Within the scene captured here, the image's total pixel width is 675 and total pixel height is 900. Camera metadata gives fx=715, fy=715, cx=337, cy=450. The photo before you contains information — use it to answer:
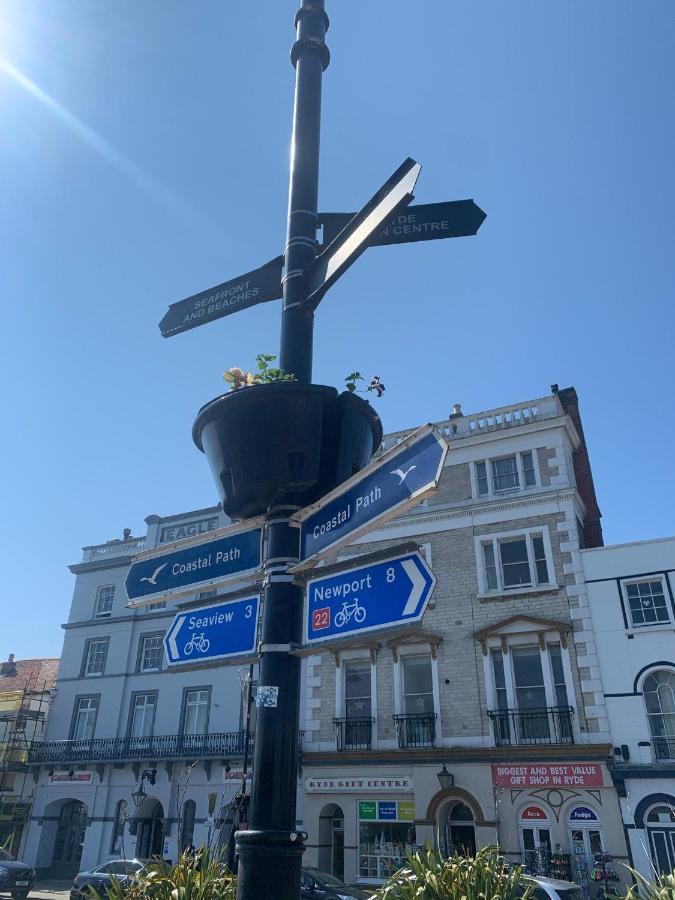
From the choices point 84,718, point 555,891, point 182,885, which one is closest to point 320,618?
point 182,885

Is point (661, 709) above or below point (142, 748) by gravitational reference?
above

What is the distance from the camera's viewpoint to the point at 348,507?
357cm

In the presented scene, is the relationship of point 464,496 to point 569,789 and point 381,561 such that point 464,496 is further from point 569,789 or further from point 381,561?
point 381,561

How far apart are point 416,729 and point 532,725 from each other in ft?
11.3

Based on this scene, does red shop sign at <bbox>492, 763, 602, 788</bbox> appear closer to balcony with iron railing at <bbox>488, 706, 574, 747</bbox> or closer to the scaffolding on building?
balcony with iron railing at <bbox>488, 706, 574, 747</bbox>

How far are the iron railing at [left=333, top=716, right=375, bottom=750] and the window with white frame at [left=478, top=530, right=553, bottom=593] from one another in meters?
5.51

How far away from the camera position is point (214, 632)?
13.8ft

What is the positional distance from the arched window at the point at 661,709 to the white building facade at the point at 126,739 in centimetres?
1340

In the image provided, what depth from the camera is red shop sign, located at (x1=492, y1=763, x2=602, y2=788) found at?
1841 cm

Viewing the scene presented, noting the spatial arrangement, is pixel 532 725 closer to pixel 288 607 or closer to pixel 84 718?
pixel 288 607

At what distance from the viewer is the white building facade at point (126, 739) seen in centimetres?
2573

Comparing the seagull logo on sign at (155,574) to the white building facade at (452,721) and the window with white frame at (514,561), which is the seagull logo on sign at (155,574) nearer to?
the white building facade at (452,721)

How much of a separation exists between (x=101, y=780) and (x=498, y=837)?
16343 mm

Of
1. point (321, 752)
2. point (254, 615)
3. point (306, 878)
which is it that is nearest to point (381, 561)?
point (254, 615)
